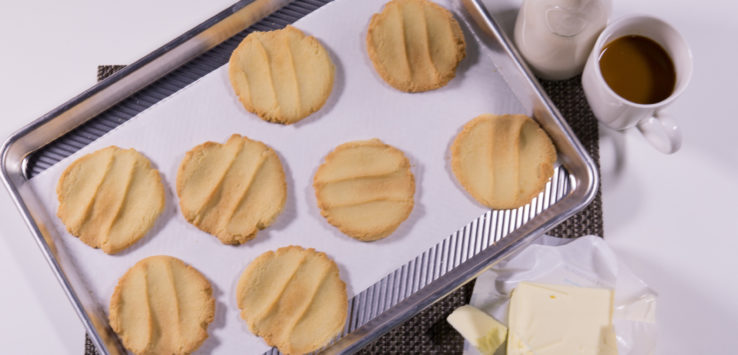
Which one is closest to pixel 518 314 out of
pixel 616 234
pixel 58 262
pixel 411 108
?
pixel 616 234

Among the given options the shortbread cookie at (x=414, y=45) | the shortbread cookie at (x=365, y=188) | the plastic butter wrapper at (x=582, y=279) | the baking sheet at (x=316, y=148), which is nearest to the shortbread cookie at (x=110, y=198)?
the baking sheet at (x=316, y=148)

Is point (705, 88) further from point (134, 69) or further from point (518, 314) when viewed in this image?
point (134, 69)

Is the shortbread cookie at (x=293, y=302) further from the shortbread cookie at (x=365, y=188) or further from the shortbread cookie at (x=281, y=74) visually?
the shortbread cookie at (x=281, y=74)

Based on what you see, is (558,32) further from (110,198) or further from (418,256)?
(110,198)

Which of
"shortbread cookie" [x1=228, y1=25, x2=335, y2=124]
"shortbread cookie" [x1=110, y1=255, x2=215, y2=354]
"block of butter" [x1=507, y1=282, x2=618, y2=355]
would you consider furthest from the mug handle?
"shortbread cookie" [x1=110, y1=255, x2=215, y2=354]

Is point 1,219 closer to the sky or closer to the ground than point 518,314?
closer to the sky

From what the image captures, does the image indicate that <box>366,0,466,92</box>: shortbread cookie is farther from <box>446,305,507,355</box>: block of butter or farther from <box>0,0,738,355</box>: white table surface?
<box>446,305,507,355</box>: block of butter
